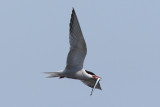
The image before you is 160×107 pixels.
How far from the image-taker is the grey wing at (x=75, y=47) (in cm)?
1181

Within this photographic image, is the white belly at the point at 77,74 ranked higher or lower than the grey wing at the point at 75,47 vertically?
lower

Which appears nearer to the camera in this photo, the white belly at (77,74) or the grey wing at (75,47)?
the grey wing at (75,47)

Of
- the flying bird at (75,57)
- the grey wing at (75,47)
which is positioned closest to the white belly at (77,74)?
the flying bird at (75,57)

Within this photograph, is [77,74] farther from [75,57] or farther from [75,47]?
[75,47]

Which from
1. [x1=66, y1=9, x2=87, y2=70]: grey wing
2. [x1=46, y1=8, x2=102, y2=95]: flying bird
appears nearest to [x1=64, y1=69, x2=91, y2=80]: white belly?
[x1=46, y1=8, x2=102, y2=95]: flying bird

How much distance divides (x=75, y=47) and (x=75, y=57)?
42 centimetres

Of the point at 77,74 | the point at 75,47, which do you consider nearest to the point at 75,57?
the point at 75,47

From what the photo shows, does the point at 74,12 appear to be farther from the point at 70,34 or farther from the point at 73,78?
the point at 73,78

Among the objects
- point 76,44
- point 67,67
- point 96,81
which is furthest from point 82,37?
point 96,81

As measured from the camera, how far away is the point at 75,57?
1250 centimetres

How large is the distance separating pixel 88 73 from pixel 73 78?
29.1 inches

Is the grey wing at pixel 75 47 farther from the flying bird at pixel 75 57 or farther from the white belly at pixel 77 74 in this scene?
the white belly at pixel 77 74

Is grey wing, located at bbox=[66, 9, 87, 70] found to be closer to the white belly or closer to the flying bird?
the flying bird

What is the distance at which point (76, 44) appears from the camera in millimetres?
12211
